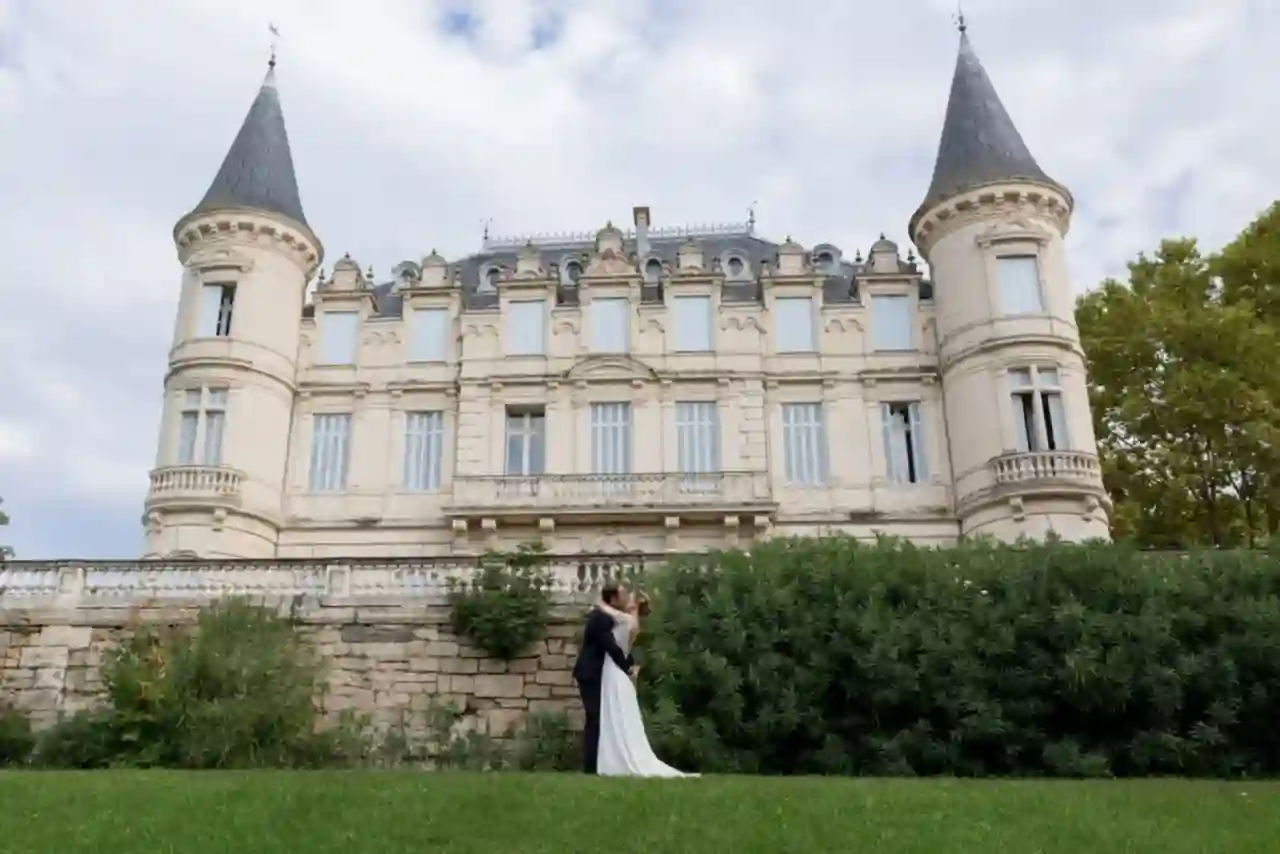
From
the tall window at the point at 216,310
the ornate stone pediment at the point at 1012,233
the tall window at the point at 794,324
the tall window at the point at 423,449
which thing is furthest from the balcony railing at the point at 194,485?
the ornate stone pediment at the point at 1012,233

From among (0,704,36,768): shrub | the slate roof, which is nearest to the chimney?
the slate roof

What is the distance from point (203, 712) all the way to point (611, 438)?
1316cm

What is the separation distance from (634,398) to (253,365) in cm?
850

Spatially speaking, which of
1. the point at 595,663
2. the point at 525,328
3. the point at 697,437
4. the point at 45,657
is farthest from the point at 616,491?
the point at 595,663

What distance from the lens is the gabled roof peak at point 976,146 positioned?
80.2 ft

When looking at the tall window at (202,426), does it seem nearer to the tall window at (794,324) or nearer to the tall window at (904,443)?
the tall window at (794,324)

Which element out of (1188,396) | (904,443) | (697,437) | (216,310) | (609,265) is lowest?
(904,443)

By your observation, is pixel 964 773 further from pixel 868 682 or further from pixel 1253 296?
pixel 1253 296

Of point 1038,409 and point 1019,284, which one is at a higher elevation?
point 1019,284

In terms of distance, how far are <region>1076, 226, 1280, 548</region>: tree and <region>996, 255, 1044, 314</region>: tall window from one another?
2.91m

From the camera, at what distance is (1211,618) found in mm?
12445

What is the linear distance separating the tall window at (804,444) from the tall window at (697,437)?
1.58 meters

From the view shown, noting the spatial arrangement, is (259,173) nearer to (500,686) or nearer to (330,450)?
(330,450)

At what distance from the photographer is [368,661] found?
14.2m
